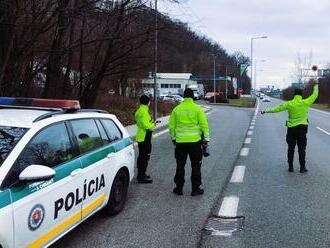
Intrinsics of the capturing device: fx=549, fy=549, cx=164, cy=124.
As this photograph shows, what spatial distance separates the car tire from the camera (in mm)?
7102

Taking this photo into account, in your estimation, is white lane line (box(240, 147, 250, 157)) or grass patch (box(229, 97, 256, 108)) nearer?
white lane line (box(240, 147, 250, 157))

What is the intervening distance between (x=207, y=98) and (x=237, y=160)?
3517 inches

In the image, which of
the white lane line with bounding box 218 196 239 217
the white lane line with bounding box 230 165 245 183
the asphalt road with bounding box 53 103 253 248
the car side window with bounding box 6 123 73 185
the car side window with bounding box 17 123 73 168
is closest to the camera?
the car side window with bounding box 6 123 73 185

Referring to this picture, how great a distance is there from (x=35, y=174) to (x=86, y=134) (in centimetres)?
189

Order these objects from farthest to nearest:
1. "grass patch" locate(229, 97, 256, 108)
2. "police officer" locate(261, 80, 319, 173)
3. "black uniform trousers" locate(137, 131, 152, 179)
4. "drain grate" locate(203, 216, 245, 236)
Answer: "grass patch" locate(229, 97, 256, 108) < "police officer" locate(261, 80, 319, 173) < "black uniform trousers" locate(137, 131, 152, 179) < "drain grate" locate(203, 216, 245, 236)

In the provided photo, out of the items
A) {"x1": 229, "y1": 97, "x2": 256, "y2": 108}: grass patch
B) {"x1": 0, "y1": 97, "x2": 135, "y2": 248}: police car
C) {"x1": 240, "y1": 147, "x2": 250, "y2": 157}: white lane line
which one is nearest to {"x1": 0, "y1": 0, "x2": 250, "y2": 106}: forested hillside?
{"x1": 240, "y1": 147, "x2": 250, "y2": 157}: white lane line

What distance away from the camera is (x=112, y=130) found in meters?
7.55

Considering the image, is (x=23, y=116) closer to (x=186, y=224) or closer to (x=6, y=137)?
(x=6, y=137)

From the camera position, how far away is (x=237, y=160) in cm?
1318

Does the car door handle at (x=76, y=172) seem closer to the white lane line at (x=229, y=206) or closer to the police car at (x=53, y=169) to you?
the police car at (x=53, y=169)

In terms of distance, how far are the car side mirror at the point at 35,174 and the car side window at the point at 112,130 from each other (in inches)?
102

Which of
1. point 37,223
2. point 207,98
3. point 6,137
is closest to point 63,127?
point 6,137

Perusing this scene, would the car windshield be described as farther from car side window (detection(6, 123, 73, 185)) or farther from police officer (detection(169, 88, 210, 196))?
police officer (detection(169, 88, 210, 196))

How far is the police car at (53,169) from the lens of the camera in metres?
4.59
